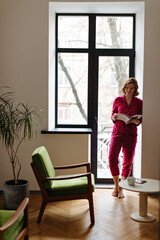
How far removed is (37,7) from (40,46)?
561 mm

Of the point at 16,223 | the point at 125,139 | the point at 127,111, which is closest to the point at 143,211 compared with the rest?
the point at 125,139

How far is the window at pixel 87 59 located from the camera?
4965mm

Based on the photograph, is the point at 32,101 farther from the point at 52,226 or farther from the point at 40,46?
the point at 52,226

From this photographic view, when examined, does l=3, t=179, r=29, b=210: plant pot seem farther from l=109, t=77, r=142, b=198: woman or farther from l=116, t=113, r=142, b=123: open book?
l=116, t=113, r=142, b=123: open book

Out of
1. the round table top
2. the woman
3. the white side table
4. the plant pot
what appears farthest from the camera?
the woman

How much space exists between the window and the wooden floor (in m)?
1.43

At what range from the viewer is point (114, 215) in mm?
3725

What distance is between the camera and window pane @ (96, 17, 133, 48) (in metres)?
4.96

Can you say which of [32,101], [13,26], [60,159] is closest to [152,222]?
[60,159]

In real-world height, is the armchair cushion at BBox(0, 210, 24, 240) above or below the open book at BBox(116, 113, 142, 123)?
below

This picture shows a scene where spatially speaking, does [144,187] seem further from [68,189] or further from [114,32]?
[114,32]

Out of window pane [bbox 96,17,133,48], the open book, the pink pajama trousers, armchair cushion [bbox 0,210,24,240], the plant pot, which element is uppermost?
window pane [bbox 96,17,133,48]

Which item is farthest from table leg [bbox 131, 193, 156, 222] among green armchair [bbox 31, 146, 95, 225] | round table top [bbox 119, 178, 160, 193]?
green armchair [bbox 31, 146, 95, 225]

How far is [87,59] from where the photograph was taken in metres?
5.03
